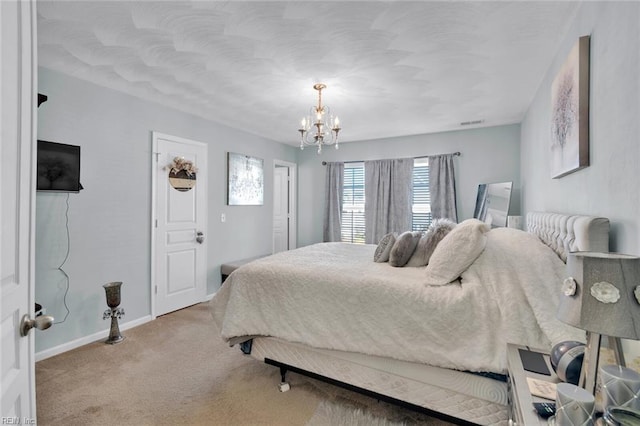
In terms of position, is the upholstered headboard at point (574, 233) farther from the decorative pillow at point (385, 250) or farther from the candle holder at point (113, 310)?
the candle holder at point (113, 310)

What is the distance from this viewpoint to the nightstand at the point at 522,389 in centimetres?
90

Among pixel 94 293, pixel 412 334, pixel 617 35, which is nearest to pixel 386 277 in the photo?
pixel 412 334

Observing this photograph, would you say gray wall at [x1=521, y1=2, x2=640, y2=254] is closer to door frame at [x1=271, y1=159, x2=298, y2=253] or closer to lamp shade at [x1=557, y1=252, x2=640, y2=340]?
lamp shade at [x1=557, y1=252, x2=640, y2=340]

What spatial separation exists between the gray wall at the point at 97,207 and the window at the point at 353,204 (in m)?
2.90

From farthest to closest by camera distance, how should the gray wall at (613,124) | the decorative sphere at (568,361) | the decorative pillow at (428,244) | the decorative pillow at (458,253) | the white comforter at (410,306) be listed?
the decorative pillow at (428,244) → the decorative pillow at (458,253) → the white comforter at (410,306) → the gray wall at (613,124) → the decorative sphere at (568,361)

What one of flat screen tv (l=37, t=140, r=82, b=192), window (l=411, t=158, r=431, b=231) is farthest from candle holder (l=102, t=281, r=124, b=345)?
window (l=411, t=158, r=431, b=231)

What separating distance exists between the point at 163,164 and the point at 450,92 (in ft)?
11.3

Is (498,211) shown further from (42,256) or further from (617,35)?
(42,256)

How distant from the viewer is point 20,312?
2.72 ft

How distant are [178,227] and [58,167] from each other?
4.52 feet

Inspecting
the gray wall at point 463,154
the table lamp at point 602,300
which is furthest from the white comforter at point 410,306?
the gray wall at point 463,154

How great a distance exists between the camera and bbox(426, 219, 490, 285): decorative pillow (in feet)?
5.75

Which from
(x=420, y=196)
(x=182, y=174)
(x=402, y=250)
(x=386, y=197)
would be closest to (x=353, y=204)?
(x=386, y=197)

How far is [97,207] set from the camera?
2969mm
